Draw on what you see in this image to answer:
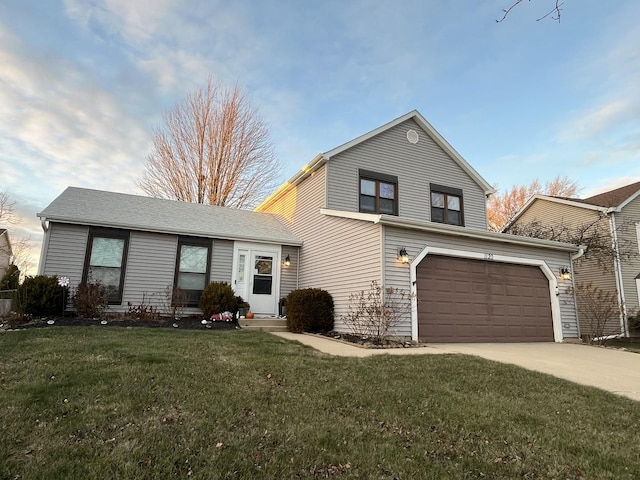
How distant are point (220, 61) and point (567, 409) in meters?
13.6

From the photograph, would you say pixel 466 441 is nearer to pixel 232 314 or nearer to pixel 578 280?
pixel 232 314

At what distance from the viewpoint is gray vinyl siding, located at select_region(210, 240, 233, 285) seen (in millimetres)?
11820

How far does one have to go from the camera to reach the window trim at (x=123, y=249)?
1061 centimetres

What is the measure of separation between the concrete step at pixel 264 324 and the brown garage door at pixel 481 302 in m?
3.91

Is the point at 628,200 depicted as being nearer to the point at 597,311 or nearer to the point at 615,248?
the point at 615,248

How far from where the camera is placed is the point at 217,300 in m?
10.8

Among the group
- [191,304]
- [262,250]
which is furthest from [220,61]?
[191,304]

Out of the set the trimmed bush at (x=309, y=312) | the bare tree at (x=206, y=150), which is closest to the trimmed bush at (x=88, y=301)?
the trimmed bush at (x=309, y=312)

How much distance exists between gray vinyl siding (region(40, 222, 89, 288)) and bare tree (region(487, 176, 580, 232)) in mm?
26453

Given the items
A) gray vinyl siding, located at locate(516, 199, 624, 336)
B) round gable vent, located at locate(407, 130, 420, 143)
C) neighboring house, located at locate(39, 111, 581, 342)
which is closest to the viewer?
neighboring house, located at locate(39, 111, 581, 342)

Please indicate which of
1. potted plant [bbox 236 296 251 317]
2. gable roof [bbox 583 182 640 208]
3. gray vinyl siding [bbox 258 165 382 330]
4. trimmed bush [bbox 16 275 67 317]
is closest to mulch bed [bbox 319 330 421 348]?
gray vinyl siding [bbox 258 165 382 330]

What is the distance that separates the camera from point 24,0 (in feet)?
29.3

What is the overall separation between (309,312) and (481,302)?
448 cm

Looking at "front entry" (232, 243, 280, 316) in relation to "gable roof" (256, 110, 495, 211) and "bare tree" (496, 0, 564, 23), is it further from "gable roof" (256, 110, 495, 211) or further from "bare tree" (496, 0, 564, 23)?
"bare tree" (496, 0, 564, 23)
